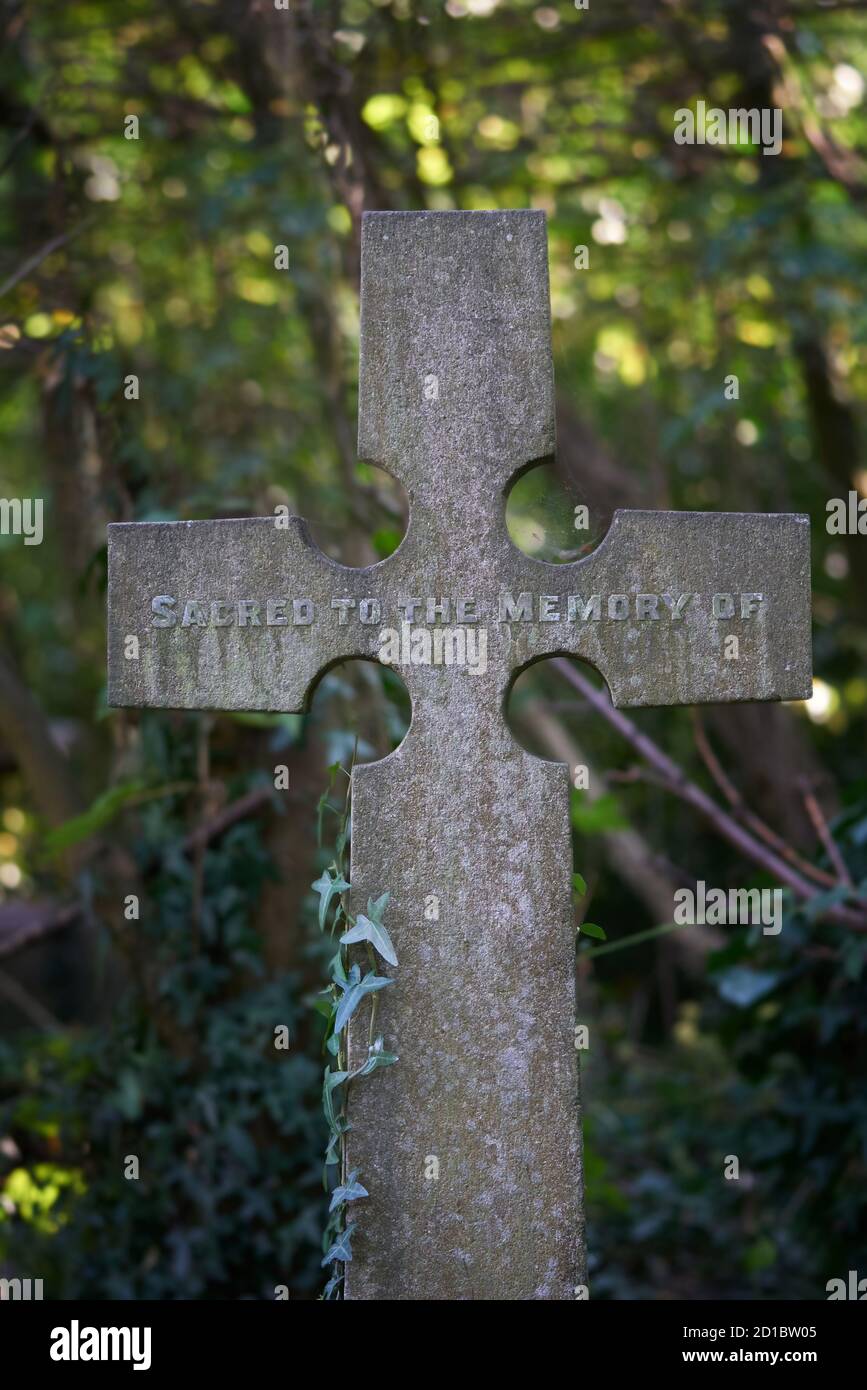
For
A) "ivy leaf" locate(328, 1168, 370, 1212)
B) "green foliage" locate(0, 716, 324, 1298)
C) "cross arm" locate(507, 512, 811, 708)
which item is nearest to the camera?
"ivy leaf" locate(328, 1168, 370, 1212)

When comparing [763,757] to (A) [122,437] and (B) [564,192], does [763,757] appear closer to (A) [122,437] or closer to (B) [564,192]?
(B) [564,192]

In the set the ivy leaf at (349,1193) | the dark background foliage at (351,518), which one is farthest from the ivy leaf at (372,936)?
the dark background foliage at (351,518)

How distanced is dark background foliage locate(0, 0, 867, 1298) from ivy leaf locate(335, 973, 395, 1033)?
1027 millimetres

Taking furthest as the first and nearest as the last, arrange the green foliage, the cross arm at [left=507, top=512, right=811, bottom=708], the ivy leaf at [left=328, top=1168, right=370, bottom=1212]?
the green foliage
the cross arm at [left=507, top=512, right=811, bottom=708]
the ivy leaf at [left=328, top=1168, right=370, bottom=1212]

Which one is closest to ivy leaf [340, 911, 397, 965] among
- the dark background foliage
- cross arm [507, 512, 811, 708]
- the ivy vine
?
the ivy vine

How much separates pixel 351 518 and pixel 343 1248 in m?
2.77

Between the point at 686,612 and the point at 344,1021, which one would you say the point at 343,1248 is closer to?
the point at 344,1021

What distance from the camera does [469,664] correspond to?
2729 mm

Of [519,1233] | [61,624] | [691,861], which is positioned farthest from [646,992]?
[61,624]

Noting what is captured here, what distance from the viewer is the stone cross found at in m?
2.64

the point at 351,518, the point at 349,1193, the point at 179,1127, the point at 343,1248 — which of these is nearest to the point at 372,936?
the point at 349,1193

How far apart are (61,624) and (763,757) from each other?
638cm

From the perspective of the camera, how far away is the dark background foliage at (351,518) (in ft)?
13.9

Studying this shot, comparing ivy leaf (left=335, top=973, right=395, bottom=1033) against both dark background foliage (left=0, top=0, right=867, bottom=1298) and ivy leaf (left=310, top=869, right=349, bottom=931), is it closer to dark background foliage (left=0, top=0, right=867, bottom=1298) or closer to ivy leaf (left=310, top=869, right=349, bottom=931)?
ivy leaf (left=310, top=869, right=349, bottom=931)
